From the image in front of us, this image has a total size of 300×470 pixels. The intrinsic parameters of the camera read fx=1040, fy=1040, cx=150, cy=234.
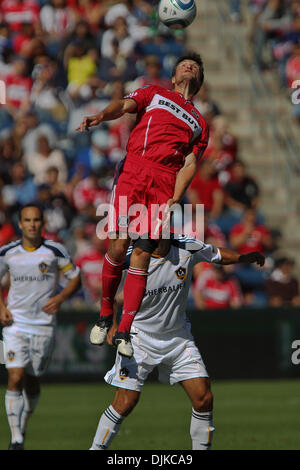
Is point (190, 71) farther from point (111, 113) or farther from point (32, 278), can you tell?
point (32, 278)

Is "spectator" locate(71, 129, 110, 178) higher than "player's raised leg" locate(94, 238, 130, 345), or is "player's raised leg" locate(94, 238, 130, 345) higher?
"spectator" locate(71, 129, 110, 178)

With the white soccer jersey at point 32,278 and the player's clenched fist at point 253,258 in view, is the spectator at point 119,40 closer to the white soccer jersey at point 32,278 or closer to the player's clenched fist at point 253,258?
the white soccer jersey at point 32,278

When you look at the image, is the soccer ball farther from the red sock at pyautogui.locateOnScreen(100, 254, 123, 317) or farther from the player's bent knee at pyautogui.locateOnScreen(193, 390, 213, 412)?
the player's bent knee at pyautogui.locateOnScreen(193, 390, 213, 412)

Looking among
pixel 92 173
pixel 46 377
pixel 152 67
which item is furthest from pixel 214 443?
pixel 152 67

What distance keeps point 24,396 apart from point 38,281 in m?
1.29

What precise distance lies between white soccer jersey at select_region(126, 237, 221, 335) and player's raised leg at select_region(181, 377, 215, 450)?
1.76 ft

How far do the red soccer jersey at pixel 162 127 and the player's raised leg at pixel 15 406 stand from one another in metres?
3.34

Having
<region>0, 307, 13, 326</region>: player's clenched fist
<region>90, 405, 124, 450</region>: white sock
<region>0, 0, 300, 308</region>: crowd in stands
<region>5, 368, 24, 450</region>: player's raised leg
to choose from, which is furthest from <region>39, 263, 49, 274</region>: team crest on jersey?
<region>0, 0, 300, 308</region>: crowd in stands

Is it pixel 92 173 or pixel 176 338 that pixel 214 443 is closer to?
pixel 176 338

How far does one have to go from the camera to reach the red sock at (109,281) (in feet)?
29.3

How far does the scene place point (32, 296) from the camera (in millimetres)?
11531

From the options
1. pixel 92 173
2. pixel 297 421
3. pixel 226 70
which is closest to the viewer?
pixel 297 421

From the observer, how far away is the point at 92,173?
18.7 meters

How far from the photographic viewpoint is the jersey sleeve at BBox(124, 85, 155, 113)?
8.73 m
